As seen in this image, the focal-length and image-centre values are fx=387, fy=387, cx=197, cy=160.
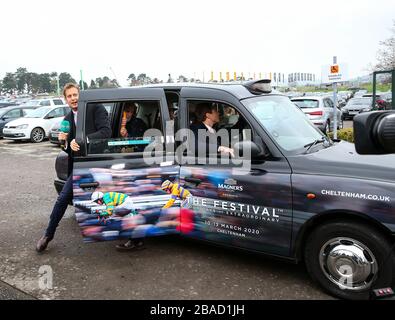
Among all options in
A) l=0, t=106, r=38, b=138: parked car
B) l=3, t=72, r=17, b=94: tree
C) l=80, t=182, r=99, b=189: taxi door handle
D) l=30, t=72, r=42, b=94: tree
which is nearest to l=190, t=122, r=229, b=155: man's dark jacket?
l=80, t=182, r=99, b=189: taxi door handle

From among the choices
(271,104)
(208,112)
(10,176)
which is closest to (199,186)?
(208,112)

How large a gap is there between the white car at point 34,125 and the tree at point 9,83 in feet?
277

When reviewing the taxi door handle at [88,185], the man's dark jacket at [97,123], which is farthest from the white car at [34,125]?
the taxi door handle at [88,185]

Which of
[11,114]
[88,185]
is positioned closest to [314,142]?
[88,185]

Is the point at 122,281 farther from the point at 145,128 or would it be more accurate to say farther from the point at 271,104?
the point at 271,104

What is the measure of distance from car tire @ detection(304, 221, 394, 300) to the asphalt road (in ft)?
0.76

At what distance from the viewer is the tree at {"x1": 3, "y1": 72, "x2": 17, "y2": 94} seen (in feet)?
303

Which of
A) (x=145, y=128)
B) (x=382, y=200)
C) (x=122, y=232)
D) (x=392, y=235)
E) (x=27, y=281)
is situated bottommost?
(x=27, y=281)

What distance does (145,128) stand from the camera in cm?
431

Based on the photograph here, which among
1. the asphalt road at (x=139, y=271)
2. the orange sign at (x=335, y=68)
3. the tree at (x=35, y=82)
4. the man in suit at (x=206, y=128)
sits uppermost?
the tree at (x=35, y=82)

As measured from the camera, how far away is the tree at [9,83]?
9250 centimetres

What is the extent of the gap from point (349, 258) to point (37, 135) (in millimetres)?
16573

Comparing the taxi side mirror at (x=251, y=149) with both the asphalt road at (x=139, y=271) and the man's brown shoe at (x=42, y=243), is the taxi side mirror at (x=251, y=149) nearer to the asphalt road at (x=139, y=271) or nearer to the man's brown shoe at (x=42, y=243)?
the asphalt road at (x=139, y=271)

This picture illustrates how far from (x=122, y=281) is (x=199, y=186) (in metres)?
1.22
